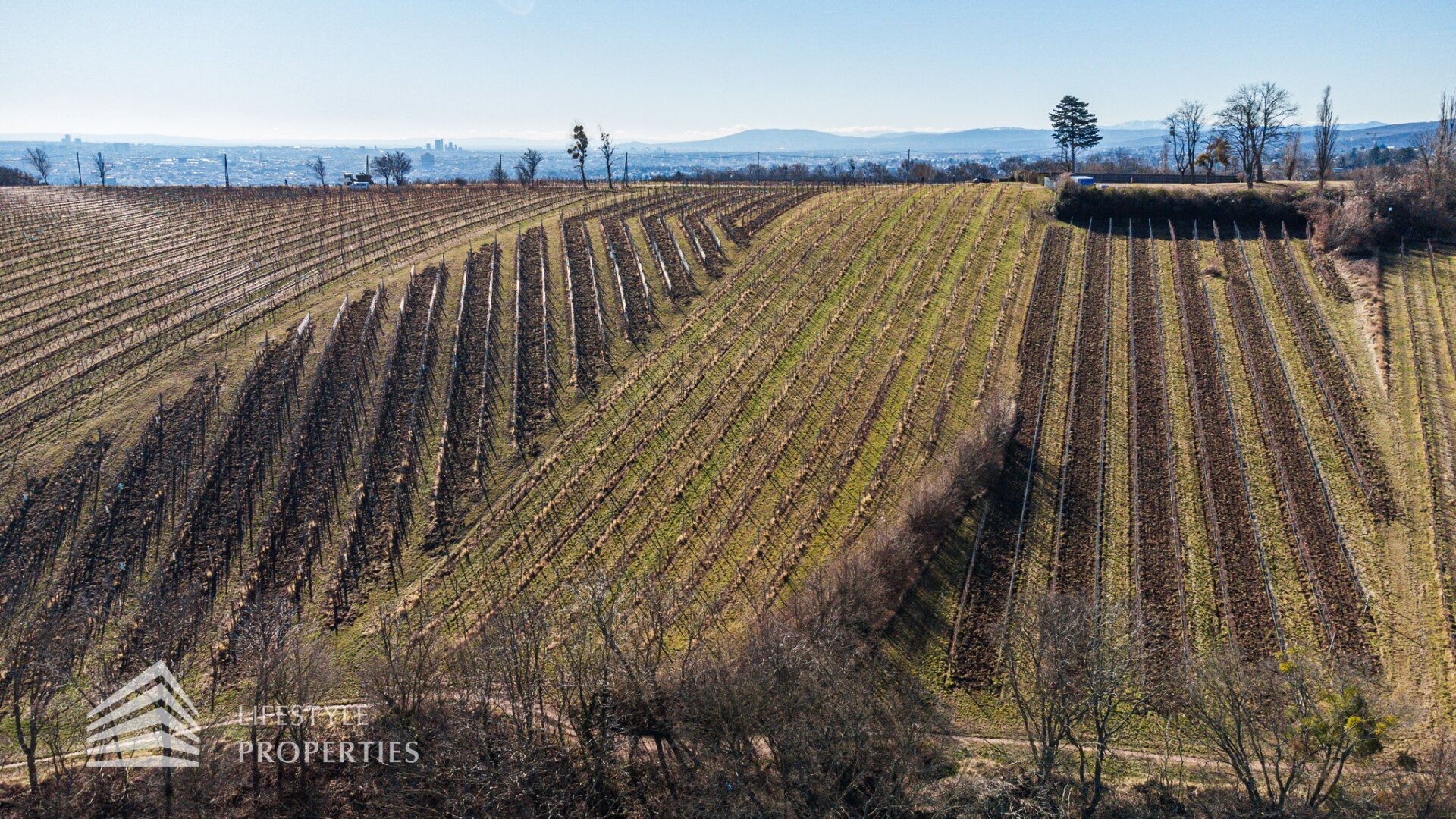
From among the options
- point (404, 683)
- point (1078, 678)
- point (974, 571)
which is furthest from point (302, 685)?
point (974, 571)

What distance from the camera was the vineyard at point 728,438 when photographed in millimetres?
31984

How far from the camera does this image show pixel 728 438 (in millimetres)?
42812

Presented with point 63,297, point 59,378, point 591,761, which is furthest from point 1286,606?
point 63,297

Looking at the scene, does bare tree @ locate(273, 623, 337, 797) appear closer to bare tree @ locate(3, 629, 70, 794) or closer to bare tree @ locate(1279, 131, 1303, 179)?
bare tree @ locate(3, 629, 70, 794)

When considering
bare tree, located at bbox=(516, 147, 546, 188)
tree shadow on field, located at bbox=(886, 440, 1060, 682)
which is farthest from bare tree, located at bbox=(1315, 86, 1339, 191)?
bare tree, located at bbox=(516, 147, 546, 188)

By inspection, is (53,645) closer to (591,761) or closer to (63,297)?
(591,761)

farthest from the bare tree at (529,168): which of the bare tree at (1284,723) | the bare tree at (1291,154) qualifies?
the bare tree at (1284,723)

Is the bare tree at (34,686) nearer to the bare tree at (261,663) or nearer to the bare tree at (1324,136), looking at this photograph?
the bare tree at (261,663)

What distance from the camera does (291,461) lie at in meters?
40.2

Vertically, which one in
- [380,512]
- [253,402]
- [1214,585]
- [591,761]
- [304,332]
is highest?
[304,332]

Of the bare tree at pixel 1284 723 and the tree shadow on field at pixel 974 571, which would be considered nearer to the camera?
the bare tree at pixel 1284 723

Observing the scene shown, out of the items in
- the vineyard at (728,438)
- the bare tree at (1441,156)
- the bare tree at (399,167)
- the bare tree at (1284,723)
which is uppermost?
the bare tree at (399,167)

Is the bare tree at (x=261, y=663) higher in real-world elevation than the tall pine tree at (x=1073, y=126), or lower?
lower

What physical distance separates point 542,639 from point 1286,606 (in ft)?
100
